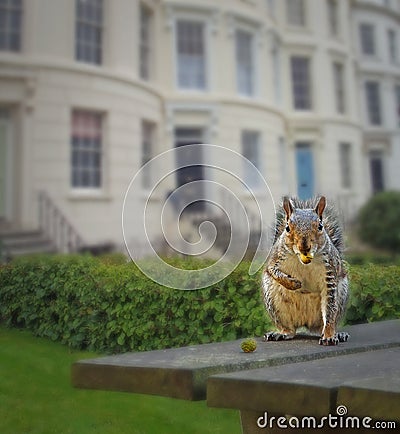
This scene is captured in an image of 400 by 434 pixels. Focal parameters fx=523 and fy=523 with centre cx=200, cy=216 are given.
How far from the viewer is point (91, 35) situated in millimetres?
15844

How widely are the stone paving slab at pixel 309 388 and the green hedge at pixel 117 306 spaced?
3.06 m

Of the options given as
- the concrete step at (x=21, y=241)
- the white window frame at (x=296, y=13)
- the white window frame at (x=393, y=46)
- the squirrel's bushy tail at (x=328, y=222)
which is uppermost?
the white window frame at (x=393, y=46)

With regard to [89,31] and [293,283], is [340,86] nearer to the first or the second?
[89,31]

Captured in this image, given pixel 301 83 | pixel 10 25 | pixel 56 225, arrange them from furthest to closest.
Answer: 1. pixel 301 83
2. pixel 10 25
3. pixel 56 225

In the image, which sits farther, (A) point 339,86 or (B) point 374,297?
(A) point 339,86

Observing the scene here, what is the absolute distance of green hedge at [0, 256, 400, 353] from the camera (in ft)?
17.6

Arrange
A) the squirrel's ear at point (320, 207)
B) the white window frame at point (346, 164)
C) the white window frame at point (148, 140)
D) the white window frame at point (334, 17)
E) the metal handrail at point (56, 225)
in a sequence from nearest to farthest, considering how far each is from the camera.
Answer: the squirrel's ear at point (320, 207)
the metal handrail at point (56, 225)
the white window frame at point (148, 140)
the white window frame at point (346, 164)
the white window frame at point (334, 17)

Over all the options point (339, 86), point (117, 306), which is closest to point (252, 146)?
point (339, 86)

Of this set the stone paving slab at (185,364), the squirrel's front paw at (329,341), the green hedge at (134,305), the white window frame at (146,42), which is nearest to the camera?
the stone paving slab at (185,364)

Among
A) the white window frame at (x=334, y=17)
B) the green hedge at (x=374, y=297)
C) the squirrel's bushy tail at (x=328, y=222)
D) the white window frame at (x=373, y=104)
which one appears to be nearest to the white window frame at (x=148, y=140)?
the green hedge at (x=374, y=297)

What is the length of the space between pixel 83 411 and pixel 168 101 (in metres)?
13.6

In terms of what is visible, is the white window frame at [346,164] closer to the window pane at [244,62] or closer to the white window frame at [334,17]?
the white window frame at [334,17]

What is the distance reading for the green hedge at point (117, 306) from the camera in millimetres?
5664

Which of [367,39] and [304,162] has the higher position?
[367,39]
